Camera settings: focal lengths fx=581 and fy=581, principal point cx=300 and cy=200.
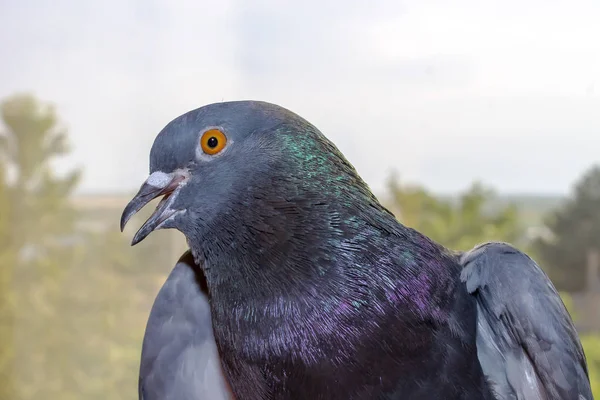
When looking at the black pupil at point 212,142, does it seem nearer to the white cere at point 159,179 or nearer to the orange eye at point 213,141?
the orange eye at point 213,141

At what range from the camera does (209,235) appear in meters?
1.43

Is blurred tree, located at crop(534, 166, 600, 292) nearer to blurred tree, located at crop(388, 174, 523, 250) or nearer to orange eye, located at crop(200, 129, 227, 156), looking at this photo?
blurred tree, located at crop(388, 174, 523, 250)

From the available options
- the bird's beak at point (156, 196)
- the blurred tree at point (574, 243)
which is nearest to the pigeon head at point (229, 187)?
the bird's beak at point (156, 196)

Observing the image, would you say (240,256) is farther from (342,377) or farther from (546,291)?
(546,291)

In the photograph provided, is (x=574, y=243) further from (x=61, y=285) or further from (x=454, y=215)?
(x=61, y=285)

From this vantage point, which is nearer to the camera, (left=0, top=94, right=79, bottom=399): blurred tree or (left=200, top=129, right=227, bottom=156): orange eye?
(left=200, top=129, right=227, bottom=156): orange eye

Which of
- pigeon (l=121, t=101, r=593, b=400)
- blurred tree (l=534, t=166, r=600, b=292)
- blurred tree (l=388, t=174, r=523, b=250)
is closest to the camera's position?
pigeon (l=121, t=101, r=593, b=400)

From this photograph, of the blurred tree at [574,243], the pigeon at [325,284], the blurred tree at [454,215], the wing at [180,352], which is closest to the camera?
the pigeon at [325,284]

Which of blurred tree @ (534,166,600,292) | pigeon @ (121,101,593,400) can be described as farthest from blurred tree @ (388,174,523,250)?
pigeon @ (121,101,593,400)

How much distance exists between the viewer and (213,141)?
4.66 ft

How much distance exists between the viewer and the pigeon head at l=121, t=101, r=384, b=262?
1406 mm

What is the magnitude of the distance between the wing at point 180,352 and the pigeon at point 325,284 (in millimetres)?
350

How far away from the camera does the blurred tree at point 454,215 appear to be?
3674 mm

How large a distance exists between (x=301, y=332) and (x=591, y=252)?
3.30 m
